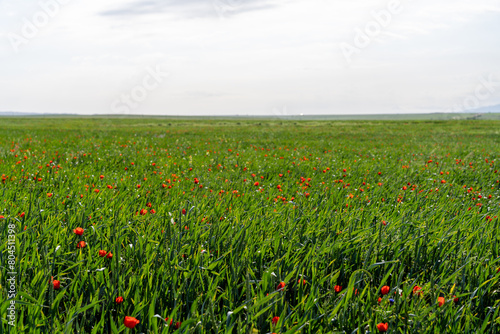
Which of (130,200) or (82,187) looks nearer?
(130,200)

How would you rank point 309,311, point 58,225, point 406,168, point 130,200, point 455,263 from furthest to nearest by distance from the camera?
point 406,168 < point 130,200 < point 58,225 < point 455,263 < point 309,311

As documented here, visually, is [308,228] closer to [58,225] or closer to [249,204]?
[249,204]

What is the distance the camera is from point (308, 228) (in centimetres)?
316

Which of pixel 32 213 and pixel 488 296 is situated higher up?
pixel 32 213

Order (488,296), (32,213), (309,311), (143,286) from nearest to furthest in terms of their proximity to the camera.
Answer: (309,311) → (143,286) → (488,296) → (32,213)

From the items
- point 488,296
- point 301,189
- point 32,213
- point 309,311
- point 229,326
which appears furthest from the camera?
point 301,189

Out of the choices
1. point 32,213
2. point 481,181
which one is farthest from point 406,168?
point 32,213

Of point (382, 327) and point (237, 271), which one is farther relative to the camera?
point (237, 271)

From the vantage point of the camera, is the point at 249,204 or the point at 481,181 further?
the point at 481,181

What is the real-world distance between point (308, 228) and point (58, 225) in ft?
7.64

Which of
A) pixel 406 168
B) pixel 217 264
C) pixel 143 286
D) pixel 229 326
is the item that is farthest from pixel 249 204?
pixel 406 168

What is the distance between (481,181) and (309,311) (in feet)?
22.2

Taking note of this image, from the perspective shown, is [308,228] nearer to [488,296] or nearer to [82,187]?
[488,296]

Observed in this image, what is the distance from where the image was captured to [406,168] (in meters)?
8.20
